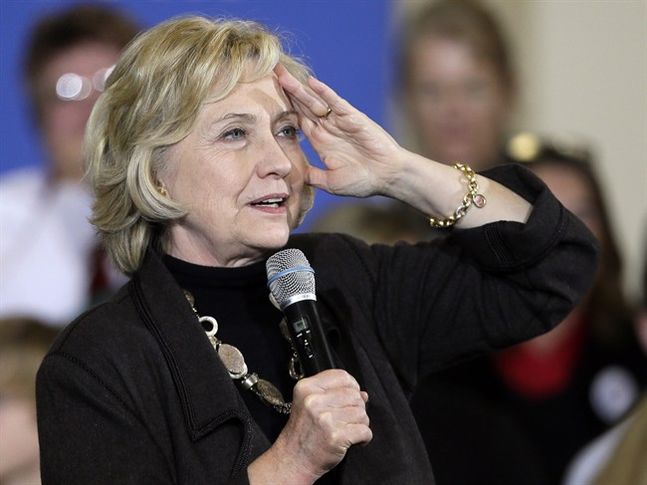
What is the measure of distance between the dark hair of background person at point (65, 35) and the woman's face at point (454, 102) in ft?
3.70

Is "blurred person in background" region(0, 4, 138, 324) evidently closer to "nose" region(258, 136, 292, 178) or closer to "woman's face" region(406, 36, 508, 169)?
"woman's face" region(406, 36, 508, 169)

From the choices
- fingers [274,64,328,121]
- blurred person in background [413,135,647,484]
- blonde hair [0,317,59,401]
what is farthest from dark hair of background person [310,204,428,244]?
fingers [274,64,328,121]

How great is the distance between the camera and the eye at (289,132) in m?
2.51

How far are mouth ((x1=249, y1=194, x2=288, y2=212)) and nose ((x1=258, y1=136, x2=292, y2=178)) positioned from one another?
39mm

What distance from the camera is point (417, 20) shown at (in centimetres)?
475

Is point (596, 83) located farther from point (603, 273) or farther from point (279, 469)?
point (279, 469)

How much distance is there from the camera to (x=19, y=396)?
3373 mm

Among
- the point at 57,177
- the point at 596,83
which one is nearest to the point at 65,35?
the point at 57,177

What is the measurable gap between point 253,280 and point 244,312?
0.06 meters

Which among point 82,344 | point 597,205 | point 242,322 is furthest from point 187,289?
point 597,205

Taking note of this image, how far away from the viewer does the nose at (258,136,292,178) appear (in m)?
2.38

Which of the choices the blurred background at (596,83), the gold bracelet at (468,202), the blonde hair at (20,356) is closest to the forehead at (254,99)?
the gold bracelet at (468,202)

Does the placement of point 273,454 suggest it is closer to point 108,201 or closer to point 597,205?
point 108,201

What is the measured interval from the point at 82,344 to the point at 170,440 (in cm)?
23
